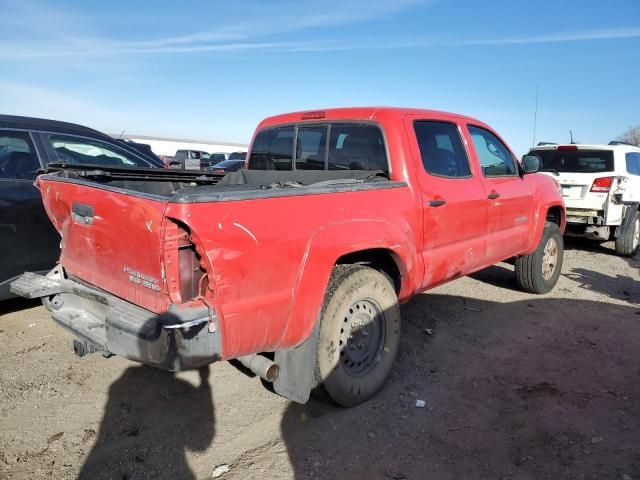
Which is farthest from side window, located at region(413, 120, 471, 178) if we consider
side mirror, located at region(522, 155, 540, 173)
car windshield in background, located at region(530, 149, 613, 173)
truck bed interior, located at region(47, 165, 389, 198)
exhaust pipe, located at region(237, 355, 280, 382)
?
car windshield in background, located at region(530, 149, 613, 173)

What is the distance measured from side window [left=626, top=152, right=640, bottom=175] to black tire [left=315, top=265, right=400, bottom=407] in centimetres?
674

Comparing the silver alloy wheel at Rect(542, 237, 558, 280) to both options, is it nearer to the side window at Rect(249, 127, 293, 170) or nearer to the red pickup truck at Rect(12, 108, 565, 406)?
the red pickup truck at Rect(12, 108, 565, 406)

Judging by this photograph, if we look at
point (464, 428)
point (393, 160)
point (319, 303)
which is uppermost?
point (393, 160)

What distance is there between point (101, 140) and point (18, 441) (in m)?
3.39

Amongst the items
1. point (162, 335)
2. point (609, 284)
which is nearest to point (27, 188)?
point (162, 335)

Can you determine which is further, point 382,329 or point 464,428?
point 382,329

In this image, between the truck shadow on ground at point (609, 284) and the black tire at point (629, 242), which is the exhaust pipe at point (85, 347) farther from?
the black tire at point (629, 242)

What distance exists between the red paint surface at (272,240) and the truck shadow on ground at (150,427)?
2.68 ft

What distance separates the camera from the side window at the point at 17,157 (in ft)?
14.0

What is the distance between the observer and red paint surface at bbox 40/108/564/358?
7.22ft

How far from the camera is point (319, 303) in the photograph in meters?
2.66

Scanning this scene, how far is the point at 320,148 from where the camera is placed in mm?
3939

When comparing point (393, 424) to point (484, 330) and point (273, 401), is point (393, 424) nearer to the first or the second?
point (273, 401)

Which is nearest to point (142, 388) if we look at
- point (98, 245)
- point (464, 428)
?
point (98, 245)
